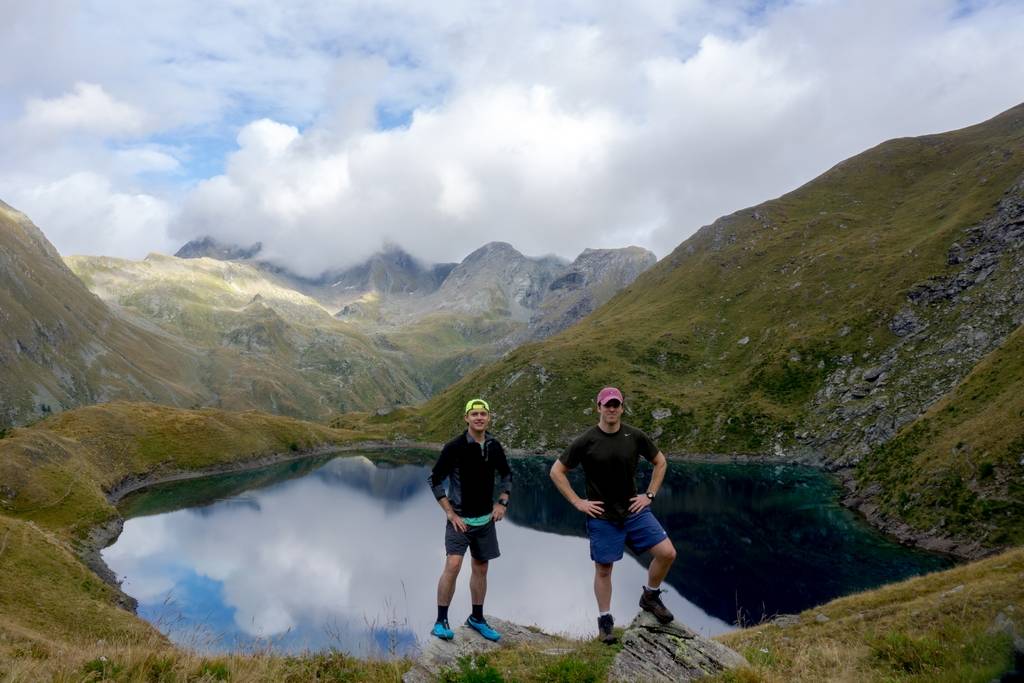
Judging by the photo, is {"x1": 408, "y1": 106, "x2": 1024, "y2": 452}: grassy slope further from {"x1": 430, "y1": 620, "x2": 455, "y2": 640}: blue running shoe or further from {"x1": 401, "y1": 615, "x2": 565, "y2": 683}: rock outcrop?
{"x1": 430, "y1": 620, "x2": 455, "y2": 640}: blue running shoe

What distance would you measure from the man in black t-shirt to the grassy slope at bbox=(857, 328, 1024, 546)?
51750 mm

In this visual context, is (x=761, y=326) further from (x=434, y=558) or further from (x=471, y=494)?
(x=471, y=494)

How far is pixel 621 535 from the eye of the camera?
1223 centimetres

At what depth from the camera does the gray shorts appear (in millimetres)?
13133

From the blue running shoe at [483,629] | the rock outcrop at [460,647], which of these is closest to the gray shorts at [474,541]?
the blue running shoe at [483,629]

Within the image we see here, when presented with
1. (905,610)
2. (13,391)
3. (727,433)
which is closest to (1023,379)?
(905,610)

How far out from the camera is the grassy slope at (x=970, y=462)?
50.4 metres

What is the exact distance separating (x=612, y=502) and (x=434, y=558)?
208 ft

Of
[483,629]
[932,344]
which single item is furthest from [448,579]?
[932,344]

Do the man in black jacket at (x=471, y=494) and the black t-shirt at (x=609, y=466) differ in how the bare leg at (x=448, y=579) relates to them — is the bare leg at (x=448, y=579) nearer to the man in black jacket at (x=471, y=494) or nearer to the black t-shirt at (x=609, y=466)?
the man in black jacket at (x=471, y=494)

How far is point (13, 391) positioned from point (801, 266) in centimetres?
22923

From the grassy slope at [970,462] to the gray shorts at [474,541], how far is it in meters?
53.4

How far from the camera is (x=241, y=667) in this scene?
409 inches

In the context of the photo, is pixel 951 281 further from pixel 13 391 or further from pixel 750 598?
pixel 13 391
